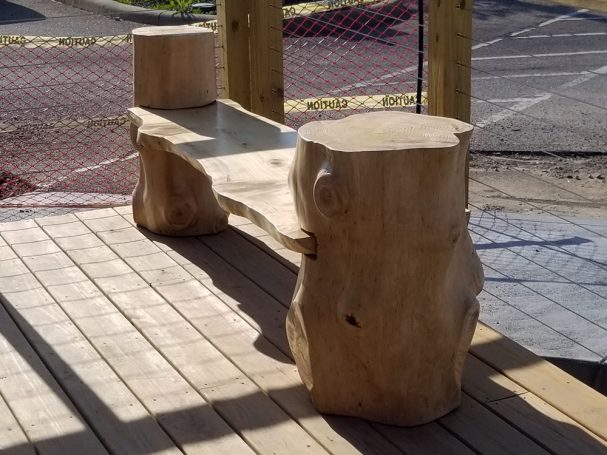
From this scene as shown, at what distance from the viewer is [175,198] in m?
4.80

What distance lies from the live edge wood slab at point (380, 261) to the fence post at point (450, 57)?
1081 millimetres

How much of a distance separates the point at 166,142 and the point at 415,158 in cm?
173

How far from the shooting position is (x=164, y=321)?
3885mm

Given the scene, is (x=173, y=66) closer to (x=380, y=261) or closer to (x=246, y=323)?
(x=246, y=323)

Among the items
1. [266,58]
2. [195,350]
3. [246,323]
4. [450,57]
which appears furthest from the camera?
[266,58]

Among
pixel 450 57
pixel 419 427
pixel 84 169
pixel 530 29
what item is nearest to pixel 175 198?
pixel 450 57

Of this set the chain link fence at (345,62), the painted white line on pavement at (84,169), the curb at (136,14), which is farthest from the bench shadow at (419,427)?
the curb at (136,14)

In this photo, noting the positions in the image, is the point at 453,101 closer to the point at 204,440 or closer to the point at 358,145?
the point at 358,145

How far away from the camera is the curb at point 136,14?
41.5 ft

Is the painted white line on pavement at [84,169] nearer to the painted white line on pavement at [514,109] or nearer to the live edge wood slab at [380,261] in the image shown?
the painted white line on pavement at [514,109]

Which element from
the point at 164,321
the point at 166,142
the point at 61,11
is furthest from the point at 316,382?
the point at 61,11

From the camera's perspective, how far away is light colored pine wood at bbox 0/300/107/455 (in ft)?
9.89

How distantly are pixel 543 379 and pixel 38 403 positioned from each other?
157 cm

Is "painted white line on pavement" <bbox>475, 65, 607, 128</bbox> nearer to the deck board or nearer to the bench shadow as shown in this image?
the deck board
